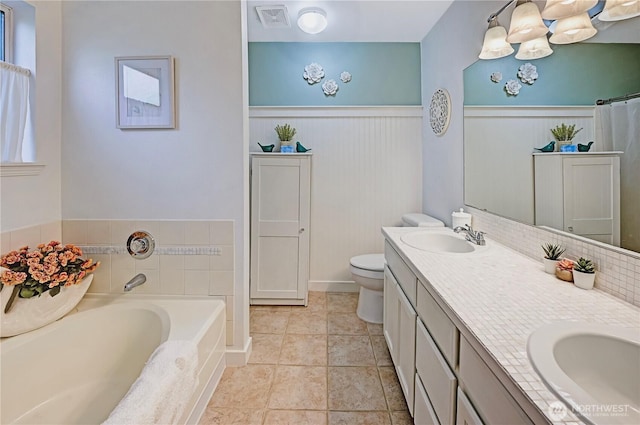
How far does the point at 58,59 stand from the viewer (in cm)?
204

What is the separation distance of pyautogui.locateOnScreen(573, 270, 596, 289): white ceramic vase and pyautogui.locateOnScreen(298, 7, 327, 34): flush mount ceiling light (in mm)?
2511

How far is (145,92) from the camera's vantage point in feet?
6.70

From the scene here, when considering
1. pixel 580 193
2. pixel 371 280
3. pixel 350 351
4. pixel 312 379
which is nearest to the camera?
pixel 580 193

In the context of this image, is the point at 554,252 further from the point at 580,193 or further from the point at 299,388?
the point at 299,388

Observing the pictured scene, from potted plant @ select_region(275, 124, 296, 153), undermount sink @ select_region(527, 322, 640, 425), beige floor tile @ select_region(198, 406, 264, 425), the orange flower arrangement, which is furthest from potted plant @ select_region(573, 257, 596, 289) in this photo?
potted plant @ select_region(275, 124, 296, 153)

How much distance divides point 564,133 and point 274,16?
227 cm

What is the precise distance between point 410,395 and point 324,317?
135cm

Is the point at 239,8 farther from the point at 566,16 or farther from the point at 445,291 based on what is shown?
the point at 445,291

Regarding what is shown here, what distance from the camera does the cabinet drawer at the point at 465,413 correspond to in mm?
877

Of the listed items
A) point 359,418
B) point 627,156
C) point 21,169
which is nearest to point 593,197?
point 627,156

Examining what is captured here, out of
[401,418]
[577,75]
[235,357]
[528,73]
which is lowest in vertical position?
[401,418]

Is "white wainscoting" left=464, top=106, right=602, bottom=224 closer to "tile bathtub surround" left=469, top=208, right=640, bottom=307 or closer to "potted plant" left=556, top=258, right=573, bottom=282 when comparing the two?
"tile bathtub surround" left=469, top=208, right=640, bottom=307

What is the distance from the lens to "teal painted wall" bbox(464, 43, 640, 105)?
110 cm

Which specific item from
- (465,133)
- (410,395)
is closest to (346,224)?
(465,133)
